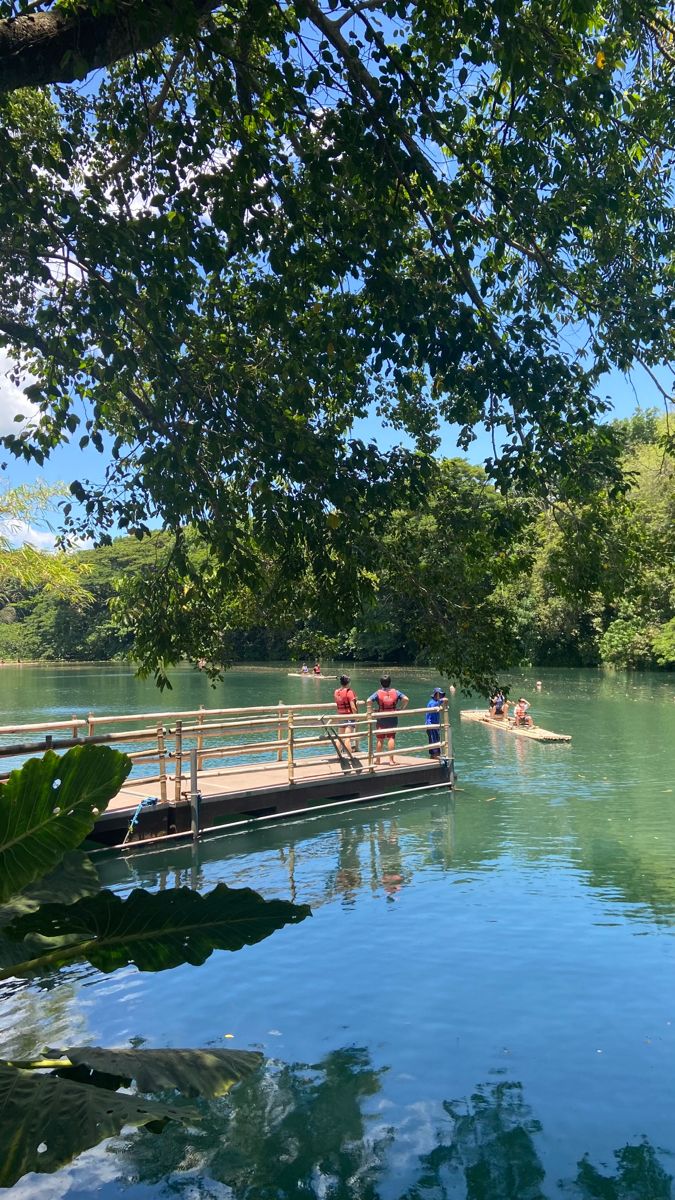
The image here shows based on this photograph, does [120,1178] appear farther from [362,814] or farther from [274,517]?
[362,814]

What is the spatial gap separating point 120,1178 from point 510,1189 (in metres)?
2.41

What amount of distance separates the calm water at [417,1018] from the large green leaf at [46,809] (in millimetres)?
4244

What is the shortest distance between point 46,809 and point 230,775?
15.4 m

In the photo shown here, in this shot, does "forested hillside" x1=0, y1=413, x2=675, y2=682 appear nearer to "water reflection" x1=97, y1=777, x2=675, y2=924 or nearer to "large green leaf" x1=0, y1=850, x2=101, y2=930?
"large green leaf" x1=0, y1=850, x2=101, y2=930

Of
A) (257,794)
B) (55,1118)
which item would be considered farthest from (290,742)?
(55,1118)

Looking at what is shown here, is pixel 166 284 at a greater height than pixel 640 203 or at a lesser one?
lesser

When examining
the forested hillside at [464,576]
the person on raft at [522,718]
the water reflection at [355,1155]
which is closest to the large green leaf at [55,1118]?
the water reflection at [355,1155]

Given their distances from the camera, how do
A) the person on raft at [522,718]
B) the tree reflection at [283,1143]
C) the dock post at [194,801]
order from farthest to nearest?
the person on raft at [522,718]
the dock post at [194,801]
the tree reflection at [283,1143]

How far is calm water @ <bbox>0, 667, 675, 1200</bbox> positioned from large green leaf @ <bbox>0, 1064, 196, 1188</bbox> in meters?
4.09

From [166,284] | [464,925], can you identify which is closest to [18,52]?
[166,284]

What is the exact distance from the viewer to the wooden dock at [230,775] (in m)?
13.8

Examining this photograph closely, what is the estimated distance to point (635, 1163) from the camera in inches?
224

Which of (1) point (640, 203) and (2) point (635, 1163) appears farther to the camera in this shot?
(1) point (640, 203)

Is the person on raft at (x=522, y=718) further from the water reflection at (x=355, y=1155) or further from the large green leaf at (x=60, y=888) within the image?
the large green leaf at (x=60, y=888)
